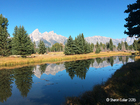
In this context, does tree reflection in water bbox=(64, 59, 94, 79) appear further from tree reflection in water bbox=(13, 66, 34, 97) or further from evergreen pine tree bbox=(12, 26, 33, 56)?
evergreen pine tree bbox=(12, 26, 33, 56)

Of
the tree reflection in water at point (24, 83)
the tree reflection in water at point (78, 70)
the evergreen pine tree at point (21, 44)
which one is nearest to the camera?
the tree reflection in water at point (24, 83)

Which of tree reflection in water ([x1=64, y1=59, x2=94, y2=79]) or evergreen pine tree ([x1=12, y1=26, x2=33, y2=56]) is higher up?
evergreen pine tree ([x1=12, y1=26, x2=33, y2=56])

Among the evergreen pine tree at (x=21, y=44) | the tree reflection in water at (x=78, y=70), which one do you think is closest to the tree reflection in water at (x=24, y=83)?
the tree reflection in water at (x=78, y=70)

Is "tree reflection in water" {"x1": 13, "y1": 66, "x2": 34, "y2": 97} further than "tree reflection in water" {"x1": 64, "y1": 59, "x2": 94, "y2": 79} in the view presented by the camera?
No

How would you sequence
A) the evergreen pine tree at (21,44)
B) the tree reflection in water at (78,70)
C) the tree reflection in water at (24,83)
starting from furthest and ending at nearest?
the evergreen pine tree at (21,44)
the tree reflection in water at (78,70)
the tree reflection in water at (24,83)

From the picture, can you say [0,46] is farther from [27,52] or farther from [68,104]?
[68,104]

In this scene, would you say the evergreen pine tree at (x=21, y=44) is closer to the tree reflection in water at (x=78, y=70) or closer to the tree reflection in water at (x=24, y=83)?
the tree reflection in water at (x=78, y=70)

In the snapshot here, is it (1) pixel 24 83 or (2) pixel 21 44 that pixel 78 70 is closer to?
(1) pixel 24 83

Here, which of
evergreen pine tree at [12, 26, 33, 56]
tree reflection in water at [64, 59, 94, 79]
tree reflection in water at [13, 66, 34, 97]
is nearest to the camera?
tree reflection in water at [13, 66, 34, 97]

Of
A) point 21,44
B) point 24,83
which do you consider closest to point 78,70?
point 24,83

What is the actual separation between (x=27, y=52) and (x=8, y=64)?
37.6ft

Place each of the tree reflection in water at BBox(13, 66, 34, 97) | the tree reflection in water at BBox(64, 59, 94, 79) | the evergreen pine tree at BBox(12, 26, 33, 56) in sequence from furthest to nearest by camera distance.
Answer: the evergreen pine tree at BBox(12, 26, 33, 56) → the tree reflection in water at BBox(64, 59, 94, 79) → the tree reflection in water at BBox(13, 66, 34, 97)

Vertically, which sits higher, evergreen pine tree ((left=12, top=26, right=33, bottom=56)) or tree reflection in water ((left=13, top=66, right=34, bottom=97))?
evergreen pine tree ((left=12, top=26, right=33, bottom=56))

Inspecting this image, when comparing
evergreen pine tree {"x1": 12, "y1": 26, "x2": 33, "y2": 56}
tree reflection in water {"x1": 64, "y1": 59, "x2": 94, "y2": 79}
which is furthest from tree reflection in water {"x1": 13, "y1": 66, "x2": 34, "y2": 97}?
evergreen pine tree {"x1": 12, "y1": 26, "x2": 33, "y2": 56}
